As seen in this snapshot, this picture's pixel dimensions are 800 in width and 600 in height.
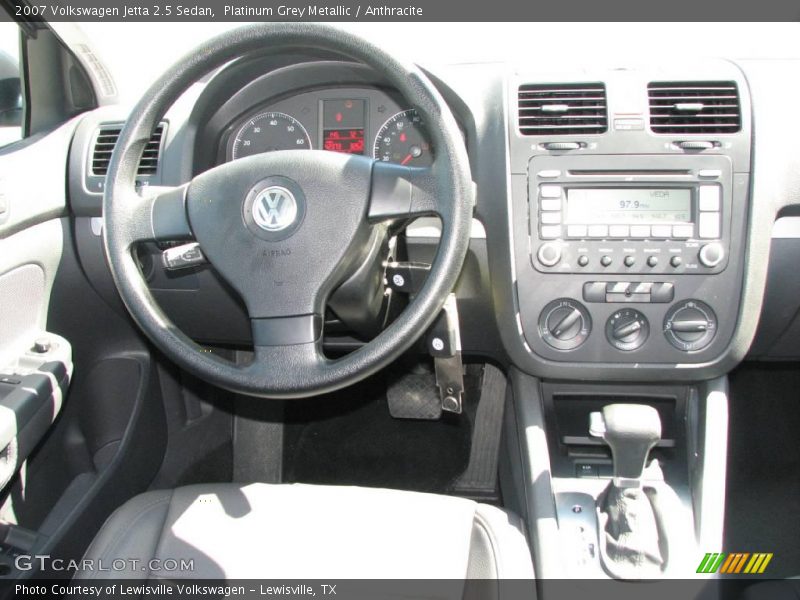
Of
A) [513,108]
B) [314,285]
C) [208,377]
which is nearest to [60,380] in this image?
[208,377]

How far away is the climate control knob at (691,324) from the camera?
5.05 ft

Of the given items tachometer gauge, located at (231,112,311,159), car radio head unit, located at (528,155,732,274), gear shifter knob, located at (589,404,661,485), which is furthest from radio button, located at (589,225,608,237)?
tachometer gauge, located at (231,112,311,159)

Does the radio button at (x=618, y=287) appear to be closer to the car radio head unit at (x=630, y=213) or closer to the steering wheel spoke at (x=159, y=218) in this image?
the car radio head unit at (x=630, y=213)

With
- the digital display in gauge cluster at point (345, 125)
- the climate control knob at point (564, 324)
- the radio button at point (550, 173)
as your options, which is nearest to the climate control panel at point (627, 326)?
the climate control knob at point (564, 324)

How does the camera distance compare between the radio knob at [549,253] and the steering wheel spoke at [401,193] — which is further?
the radio knob at [549,253]

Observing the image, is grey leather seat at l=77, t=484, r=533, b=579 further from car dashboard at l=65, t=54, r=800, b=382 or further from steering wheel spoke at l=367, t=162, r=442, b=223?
steering wheel spoke at l=367, t=162, r=442, b=223

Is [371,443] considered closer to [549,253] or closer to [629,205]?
[549,253]

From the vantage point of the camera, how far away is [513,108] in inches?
60.2

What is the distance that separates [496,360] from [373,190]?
0.83 metres

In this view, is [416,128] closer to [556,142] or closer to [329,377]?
[556,142]

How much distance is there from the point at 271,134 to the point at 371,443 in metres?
1.13

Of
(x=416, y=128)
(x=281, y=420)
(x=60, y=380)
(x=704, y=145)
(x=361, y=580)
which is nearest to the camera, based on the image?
(x=361, y=580)

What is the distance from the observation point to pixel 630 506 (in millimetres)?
1436

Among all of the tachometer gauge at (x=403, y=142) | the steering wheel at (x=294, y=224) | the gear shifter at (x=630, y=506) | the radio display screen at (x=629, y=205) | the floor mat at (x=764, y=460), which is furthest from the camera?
the floor mat at (x=764, y=460)
